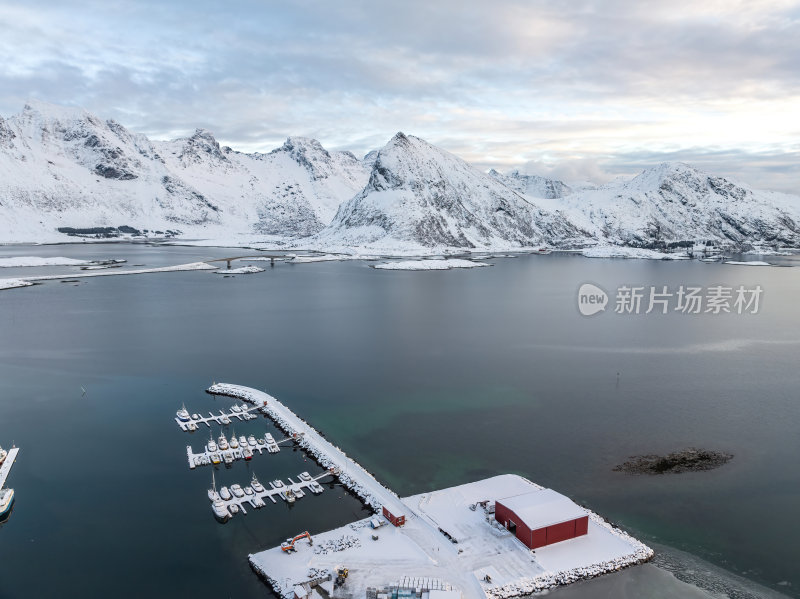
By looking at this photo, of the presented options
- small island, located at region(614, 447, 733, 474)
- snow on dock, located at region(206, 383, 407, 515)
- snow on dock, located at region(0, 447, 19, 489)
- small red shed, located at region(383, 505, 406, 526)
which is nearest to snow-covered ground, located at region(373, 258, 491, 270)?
snow on dock, located at region(206, 383, 407, 515)

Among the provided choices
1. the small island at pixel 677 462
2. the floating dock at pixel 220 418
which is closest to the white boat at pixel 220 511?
the floating dock at pixel 220 418

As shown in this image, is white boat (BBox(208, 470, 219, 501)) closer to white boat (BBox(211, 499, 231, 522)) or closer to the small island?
white boat (BBox(211, 499, 231, 522))

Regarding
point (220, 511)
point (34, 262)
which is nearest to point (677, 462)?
point (220, 511)

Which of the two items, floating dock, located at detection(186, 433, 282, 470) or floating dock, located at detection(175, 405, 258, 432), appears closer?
floating dock, located at detection(186, 433, 282, 470)

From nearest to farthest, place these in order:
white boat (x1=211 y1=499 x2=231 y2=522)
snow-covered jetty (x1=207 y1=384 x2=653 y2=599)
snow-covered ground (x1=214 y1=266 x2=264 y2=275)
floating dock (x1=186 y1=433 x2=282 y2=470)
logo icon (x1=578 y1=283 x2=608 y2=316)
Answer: snow-covered jetty (x1=207 y1=384 x2=653 y2=599), white boat (x1=211 y1=499 x2=231 y2=522), floating dock (x1=186 y1=433 x2=282 y2=470), logo icon (x1=578 y1=283 x2=608 y2=316), snow-covered ground (x1=214 y1=266 x2=264 y2=275)

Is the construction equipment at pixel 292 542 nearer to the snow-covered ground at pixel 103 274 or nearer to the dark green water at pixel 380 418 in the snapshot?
the dark green water at pixel 380 418

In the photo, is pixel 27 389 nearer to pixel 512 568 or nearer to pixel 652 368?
pixel 512 568
